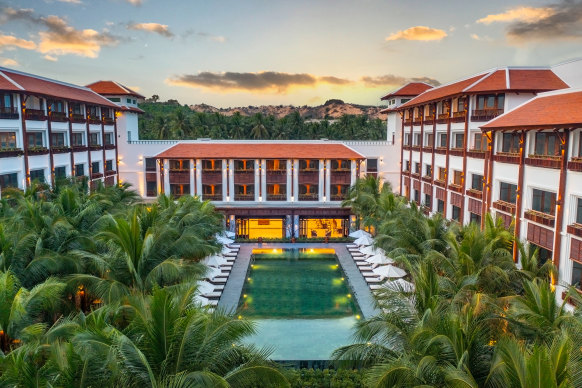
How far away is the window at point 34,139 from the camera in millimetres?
34500

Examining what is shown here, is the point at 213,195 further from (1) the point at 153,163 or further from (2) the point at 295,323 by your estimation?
(2) the point at 295,323

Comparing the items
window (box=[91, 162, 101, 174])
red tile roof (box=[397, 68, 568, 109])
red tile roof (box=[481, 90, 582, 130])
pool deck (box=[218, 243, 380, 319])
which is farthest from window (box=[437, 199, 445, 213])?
window (box=[91, 162, 101, 174])

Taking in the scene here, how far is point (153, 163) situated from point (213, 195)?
825cm

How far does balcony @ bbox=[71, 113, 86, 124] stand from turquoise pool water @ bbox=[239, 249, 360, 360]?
66.3 ft

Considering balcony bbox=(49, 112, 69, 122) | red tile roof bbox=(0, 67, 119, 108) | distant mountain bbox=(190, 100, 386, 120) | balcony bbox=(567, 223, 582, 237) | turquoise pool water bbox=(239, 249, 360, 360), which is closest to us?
balcony bbox=(567, 223, 582, 237)

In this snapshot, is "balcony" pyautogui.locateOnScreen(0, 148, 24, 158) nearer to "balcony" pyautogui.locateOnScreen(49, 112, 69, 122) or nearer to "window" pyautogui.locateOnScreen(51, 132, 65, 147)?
"window" pyautogui.locateOnScreen(51, 132, 65, 147)

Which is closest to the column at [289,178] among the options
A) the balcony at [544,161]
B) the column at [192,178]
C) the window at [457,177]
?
the column at [192,178]

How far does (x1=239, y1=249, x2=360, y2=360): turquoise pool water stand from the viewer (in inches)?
858

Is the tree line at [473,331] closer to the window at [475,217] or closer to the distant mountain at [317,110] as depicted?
the window at [475,217]

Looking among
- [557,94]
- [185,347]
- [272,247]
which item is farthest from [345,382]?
[272,247]

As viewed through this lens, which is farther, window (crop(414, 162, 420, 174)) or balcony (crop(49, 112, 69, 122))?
window (crop(414, 162, 420, 174))

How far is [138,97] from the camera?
54188 millimetres

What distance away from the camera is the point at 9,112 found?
3123cm

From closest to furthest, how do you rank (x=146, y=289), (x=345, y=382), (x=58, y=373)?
(x=58, y=373), (x=345, y=382), (x=146, y=289)
